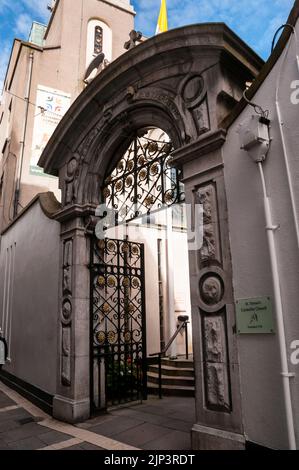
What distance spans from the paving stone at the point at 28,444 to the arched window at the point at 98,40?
42.9ft

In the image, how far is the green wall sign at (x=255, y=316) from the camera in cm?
319

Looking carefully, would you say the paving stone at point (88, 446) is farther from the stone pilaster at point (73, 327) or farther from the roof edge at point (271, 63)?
the roof edge at point (271, 63)

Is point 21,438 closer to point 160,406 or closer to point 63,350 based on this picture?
point 63,350

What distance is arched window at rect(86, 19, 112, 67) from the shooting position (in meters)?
14.1

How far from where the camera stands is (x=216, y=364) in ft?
11.7

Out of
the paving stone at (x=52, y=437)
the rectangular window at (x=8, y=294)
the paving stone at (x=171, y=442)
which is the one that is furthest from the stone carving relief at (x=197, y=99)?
the rectangular window at (x=8, y=294)

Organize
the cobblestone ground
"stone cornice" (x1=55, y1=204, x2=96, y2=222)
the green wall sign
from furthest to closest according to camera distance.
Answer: "stone cornice" (x1=55, y1=204, x2=96, y2=222)
the cobblestone ground
the green wall sign

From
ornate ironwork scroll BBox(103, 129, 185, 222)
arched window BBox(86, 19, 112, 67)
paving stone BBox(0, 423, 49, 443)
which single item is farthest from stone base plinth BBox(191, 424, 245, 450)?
arched window BBox(86, 19, 112, 67)

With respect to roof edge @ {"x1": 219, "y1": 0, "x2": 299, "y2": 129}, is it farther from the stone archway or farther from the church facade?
the stone archway

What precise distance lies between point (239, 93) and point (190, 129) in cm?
73

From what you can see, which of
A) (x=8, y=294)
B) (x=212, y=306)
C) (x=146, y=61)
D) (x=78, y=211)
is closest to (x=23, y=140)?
(x=8, y=294)

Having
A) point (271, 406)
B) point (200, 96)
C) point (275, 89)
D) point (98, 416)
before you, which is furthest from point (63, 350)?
point (275, 89)

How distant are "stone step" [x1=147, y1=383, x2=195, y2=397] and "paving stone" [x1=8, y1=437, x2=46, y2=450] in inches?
113

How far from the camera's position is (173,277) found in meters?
10.1
